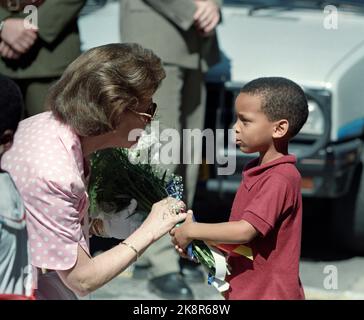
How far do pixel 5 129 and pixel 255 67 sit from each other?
8.97 ft

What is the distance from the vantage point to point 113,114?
2.90 m

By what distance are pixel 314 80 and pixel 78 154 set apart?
2519mm

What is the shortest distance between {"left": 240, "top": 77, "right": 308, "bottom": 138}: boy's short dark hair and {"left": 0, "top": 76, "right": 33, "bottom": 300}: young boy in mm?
802

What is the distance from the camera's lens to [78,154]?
2.94 m

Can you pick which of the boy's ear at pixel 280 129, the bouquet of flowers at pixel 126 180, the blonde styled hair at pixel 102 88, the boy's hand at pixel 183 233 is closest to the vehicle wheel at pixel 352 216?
the bouquet of flowers at pixel 126 180

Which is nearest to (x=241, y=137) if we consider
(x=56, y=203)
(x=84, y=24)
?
(x=56, y=203)

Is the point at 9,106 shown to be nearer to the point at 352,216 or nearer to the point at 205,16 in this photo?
the point at 205,16

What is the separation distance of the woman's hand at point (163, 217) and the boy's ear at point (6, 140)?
500 millimetres

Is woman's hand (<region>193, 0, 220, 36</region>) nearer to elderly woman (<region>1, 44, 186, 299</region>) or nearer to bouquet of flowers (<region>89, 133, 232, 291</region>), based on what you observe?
bouquet of flowers (<region>89, 133, 232, 291</region>)

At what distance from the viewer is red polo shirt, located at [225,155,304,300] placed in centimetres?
293

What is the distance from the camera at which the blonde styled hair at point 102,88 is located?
2865mm

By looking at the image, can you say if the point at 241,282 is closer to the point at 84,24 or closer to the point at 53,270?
the point at 53,270

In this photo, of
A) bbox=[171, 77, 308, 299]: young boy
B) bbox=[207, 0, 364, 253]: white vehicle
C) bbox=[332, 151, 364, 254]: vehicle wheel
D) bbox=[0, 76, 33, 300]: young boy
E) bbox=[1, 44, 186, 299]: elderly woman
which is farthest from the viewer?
bbox=[332, 151, 364, 254]: vehicle wheel

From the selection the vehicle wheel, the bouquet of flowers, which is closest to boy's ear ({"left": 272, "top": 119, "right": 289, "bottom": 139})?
the bouquet of flowers
